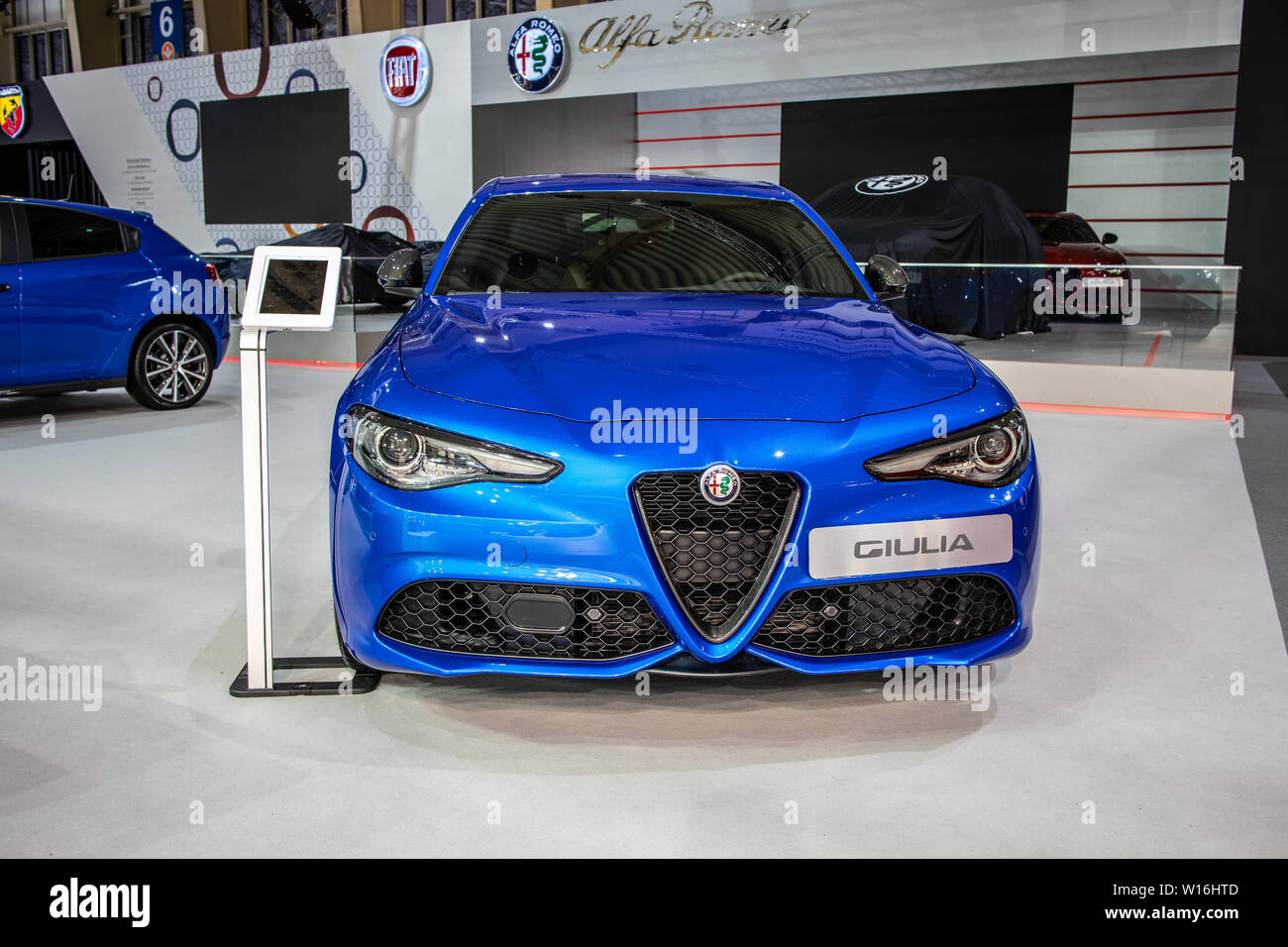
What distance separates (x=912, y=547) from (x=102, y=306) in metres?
5.55

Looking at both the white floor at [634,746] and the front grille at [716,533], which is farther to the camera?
the front grille at [716,533]

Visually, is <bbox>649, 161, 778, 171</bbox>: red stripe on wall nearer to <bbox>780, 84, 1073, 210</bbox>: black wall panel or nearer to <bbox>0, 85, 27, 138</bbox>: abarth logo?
<bbox>780, 84, 1073, 210</bbox>: black wall panel

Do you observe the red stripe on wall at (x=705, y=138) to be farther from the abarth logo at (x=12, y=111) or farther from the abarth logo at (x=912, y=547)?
the abarth logo at (x=12, y=111)

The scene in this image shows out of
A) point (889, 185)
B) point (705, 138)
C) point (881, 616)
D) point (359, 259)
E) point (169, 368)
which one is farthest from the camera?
point (705, 138)

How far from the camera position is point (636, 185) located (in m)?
3.53

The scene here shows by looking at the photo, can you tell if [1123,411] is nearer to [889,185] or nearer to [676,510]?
[889,185]

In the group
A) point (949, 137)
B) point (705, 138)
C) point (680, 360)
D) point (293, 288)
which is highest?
point (705, 138)

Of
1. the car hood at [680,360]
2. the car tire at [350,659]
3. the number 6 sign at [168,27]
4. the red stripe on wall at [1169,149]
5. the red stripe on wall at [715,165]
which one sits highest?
the number 6 sign at [168,27]

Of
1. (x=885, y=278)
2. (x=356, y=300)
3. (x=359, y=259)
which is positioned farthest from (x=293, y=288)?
(x=359, y=259)

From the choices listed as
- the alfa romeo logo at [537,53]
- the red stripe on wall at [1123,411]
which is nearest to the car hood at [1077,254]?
the red stripe on wall at [1123,411]

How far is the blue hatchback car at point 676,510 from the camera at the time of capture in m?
2.12

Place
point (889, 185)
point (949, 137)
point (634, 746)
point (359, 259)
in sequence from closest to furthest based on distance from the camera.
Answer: point (634, 746), point (359, 259), point (889, 185), point (949, 137)

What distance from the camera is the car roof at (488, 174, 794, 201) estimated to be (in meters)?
3.49

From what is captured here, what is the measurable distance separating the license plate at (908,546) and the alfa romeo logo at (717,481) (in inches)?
7.1
